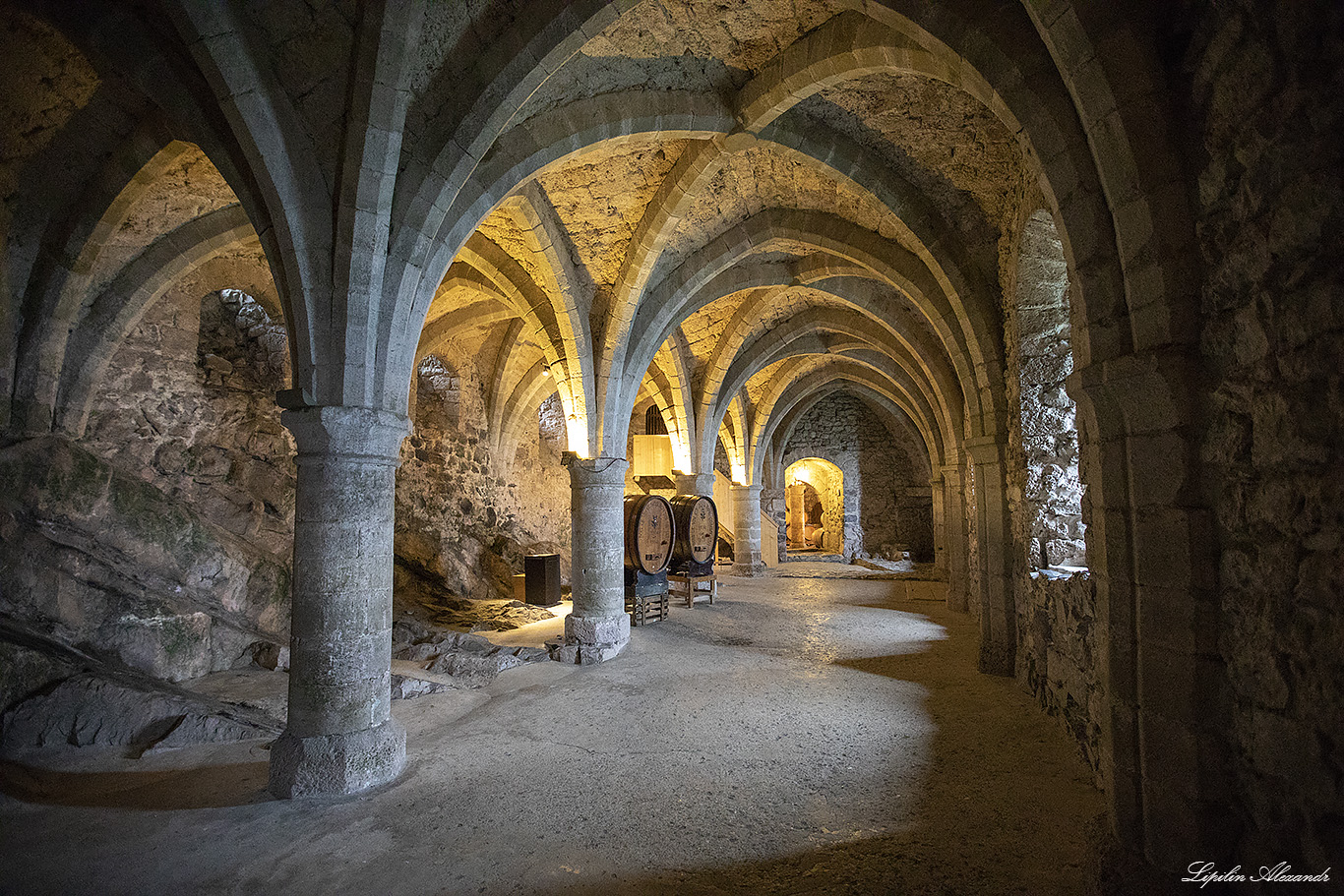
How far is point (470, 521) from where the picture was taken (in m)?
10.6

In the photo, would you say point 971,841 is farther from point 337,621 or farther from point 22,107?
point 22,107

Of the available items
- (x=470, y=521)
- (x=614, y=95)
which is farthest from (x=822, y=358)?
(x=614, y=95)

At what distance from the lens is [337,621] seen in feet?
10.7

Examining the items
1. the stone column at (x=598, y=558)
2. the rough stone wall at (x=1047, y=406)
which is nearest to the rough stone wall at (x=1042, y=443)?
the rough stone wall at (x=1047, y=406)

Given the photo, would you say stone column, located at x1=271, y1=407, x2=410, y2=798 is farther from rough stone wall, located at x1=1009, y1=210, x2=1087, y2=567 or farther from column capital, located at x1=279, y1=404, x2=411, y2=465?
rough stone wall, located at x1=1009, y1=210, x2=1087, y2=567

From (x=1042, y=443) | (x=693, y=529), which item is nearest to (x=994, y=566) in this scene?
(x=1042, y=443)

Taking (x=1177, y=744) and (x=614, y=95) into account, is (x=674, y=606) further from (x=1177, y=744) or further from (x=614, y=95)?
(x=1177, y=744)

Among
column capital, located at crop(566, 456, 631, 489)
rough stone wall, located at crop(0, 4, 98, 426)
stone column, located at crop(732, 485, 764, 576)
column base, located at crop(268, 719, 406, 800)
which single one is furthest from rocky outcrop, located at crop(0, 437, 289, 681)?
stone column, located at crop(732, 485, 764, 576)

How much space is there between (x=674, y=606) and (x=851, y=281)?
17.5ft

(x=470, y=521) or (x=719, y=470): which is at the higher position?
(x=719, y=470)

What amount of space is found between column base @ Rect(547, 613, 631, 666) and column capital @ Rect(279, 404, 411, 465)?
328cm

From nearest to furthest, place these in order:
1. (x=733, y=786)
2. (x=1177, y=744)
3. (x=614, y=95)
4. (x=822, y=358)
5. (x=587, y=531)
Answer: (x=1177, y=744), (x=733, y=786), (x=614, y=95), (x=587, y=531), (x=822, y=358)

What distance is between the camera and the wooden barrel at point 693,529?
8930mm

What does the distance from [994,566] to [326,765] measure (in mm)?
5073
